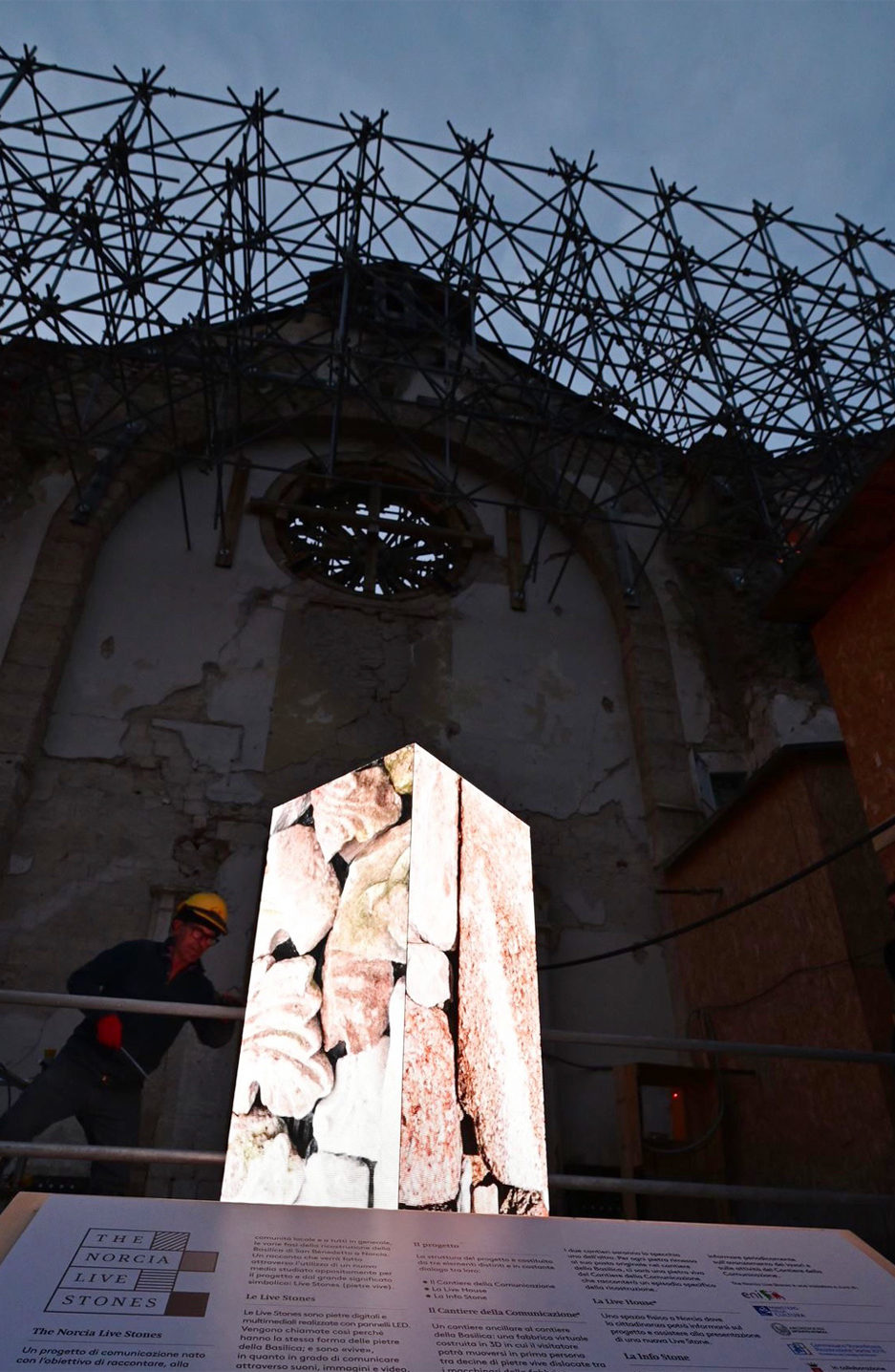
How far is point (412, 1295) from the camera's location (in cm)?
158

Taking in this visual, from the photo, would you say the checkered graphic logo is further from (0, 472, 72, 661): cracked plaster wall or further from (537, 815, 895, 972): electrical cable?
(0, 472, 72, 661): cracked plaster wall

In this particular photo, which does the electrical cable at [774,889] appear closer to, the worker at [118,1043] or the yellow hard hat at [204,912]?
the yellow hard hat at [204,912]

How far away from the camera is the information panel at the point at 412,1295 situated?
1391 millimetres

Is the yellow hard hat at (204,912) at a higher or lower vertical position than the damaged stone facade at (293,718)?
lower

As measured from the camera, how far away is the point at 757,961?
6762 mm

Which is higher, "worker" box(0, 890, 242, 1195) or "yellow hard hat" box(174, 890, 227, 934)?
"yellow hard hat" box(174, 890, 227, 934)

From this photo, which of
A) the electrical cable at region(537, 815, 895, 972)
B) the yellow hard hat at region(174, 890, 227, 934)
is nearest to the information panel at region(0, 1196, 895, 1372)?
the electrical cable at region(537, 815, 895, 972)

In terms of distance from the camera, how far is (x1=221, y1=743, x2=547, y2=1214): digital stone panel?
2488 mm

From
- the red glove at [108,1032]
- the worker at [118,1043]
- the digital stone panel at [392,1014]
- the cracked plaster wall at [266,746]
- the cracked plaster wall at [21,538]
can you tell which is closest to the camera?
the digital stone panel at [392,1014]

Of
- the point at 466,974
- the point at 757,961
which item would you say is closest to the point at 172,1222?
the point at 466,974

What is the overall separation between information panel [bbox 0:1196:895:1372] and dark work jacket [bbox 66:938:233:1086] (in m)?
3.22

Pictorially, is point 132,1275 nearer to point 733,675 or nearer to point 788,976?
point 788,976

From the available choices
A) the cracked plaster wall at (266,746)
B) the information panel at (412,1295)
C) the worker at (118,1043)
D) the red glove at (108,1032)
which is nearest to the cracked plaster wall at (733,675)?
the cracked plaster wall at (266,746)

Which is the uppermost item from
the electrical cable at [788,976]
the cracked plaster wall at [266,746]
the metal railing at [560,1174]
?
the cracked plaster wall at [266,746]
